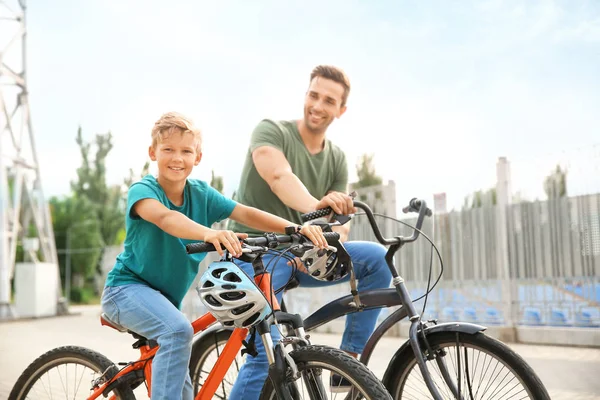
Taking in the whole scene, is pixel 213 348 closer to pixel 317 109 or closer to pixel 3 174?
pixel 317 109

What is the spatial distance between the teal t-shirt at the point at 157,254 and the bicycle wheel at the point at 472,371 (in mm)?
922

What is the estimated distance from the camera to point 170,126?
2.83 metres

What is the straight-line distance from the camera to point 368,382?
2.24 m

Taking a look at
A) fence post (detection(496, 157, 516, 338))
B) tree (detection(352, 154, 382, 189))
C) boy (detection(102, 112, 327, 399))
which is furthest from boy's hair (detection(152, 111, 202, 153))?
tree (detection(352, 154, 382, 189))

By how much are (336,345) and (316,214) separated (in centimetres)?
631

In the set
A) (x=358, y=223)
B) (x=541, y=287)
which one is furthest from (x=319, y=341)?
(x=541, y=287)

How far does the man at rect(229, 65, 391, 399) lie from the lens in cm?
312

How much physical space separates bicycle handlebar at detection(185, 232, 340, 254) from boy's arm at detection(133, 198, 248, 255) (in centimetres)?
3

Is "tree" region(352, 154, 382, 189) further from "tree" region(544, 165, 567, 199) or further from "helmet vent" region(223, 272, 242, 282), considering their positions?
"helmet vent" region(223, 272, 242, 282)

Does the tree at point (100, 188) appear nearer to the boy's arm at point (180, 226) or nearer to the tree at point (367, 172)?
the tree at point (367, 172)

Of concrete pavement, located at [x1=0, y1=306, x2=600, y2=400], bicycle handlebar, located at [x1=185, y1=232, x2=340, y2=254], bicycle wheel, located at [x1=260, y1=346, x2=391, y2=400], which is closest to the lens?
bicycle wheel, located at [x1=260, y1=346, x2=391, y2=400]

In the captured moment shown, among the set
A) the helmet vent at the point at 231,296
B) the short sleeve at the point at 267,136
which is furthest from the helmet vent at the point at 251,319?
the short sleeve at the point at 267,136

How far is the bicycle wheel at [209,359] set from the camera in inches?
130

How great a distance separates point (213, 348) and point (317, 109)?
4.03 feet
